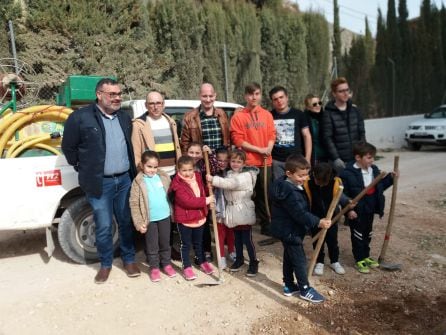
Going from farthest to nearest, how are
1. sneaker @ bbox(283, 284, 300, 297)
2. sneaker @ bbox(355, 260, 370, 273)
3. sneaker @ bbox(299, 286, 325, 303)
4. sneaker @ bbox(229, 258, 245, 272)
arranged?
sneaker @ bbox(229, 258, 245, 272), sneaker @ bbox(355, 260, 370, 273), sneaker @ bbox(283, 284, 300, 297), sneaker @ bbox(299, 286, 325, 303)

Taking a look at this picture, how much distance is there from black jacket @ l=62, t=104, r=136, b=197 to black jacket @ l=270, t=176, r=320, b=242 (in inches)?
63.6

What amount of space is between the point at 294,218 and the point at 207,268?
1228 millimetres

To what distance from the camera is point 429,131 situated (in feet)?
44.3

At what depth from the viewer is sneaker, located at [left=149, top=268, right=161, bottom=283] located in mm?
3889

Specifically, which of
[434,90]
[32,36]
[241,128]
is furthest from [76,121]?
[434,90]

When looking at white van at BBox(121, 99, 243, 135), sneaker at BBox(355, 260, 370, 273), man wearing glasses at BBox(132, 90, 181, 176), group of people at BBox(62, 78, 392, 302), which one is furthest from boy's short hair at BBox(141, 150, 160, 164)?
sneaker at BBox(355, 260, 370, 273)

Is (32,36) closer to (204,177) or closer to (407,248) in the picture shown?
(204,177)

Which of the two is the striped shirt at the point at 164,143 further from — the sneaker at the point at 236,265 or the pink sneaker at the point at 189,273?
the sneaker at the point at 236,265

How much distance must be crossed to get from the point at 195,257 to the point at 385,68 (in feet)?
58.1

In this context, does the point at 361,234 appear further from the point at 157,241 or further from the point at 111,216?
the point at 111,216

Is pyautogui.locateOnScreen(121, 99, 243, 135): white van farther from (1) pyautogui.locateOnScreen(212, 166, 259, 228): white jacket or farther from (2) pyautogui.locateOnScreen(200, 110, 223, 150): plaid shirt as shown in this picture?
(1) pyautogui.locateOnScreen(212, 166, 259, 228): white jacket

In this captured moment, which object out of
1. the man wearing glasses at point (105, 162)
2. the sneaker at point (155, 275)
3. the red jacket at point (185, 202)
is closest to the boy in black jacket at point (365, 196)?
the red jacket at point (185, 202)

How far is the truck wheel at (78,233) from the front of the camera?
13.6 ft

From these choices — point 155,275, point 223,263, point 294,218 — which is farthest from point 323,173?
point 155,275
